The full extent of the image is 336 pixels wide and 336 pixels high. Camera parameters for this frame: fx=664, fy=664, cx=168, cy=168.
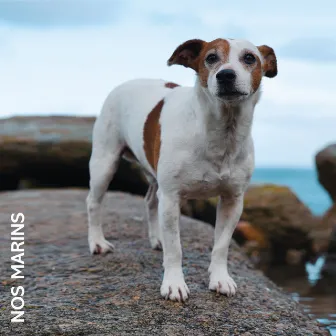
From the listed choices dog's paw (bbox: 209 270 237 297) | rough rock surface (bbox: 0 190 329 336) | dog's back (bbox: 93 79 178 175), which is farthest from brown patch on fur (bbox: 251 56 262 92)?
rough rock surface (bbox: 0 190 329 336)

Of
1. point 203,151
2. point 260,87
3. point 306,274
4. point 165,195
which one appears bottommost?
point 306,274

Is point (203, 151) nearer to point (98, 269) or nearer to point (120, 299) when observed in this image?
point (120, 299)

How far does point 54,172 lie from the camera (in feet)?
44.8

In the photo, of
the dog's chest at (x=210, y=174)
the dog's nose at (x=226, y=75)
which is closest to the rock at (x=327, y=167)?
the dog's chest at (x=210, y=174)

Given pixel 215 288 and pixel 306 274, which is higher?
pixel 215 288

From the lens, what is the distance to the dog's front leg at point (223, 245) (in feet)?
18.0

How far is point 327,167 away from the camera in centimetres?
1565

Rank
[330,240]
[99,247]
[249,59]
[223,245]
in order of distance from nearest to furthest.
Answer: [249,59] → [223,245] → [99,247] → [330,240]

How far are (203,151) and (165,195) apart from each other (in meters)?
0.49

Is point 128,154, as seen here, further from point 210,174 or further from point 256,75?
point 256,75

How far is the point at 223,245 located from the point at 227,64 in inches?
62.8

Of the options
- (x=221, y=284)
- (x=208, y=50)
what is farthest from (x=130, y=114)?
(x=221, y=284)

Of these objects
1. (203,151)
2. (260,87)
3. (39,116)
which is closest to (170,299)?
(203,151)

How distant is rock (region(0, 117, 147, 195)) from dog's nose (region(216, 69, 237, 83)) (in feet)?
27.2
